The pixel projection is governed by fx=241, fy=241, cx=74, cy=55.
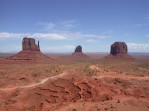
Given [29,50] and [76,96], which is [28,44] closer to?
[29,50]

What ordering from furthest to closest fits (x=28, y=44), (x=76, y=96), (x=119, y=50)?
(x=119, y=50) → (x=28, y=44) → (x=76, y=96)

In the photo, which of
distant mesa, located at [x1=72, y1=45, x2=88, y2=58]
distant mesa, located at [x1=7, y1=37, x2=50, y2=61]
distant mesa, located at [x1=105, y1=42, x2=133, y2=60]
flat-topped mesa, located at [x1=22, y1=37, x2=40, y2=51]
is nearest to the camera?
distant mesa, located at [x1=7, y1=37, x2=50, y2=61]

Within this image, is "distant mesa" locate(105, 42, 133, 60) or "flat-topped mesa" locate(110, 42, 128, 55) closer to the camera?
"distant mesa" locate(105, 42, 133, 60)

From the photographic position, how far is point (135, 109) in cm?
2467

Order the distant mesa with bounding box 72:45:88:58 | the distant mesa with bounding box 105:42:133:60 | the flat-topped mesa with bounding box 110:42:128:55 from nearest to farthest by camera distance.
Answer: the distant mesa with bounding box 105:42:133:60 < the flat-topped mesa with bounding box 110:42:128:55 < the distant mesa with bounding box 72:45:88:58

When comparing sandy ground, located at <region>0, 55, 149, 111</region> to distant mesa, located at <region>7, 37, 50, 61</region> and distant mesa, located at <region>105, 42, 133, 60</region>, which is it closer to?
distant mesa, located at <region>7, 37, 50, 61</region>

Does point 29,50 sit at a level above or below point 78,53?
above

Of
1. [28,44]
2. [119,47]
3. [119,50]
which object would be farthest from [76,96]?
[119,50]

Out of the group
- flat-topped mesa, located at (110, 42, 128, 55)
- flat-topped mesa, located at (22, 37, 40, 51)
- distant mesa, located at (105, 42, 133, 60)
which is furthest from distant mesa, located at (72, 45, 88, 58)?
flat-topped mesa, located at (22, 37, 40, 51)

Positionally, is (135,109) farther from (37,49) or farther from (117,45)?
(117,45)

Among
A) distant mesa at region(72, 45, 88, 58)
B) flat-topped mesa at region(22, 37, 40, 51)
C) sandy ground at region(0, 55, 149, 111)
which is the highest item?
flat-topped mesa at region(22, 37, 40, 51)

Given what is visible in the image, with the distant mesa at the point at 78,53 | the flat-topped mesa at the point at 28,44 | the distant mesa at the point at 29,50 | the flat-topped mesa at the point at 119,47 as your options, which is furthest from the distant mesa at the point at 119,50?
the flat-topped mesa at the point at 28,44

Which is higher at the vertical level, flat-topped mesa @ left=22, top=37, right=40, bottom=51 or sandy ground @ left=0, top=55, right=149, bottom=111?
flat-topped mesa @ left=22, top=37, right=40, bottom=51

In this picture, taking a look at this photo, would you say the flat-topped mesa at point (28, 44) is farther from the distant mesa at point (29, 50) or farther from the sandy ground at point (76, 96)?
the sandy ground at point (76, 96)
